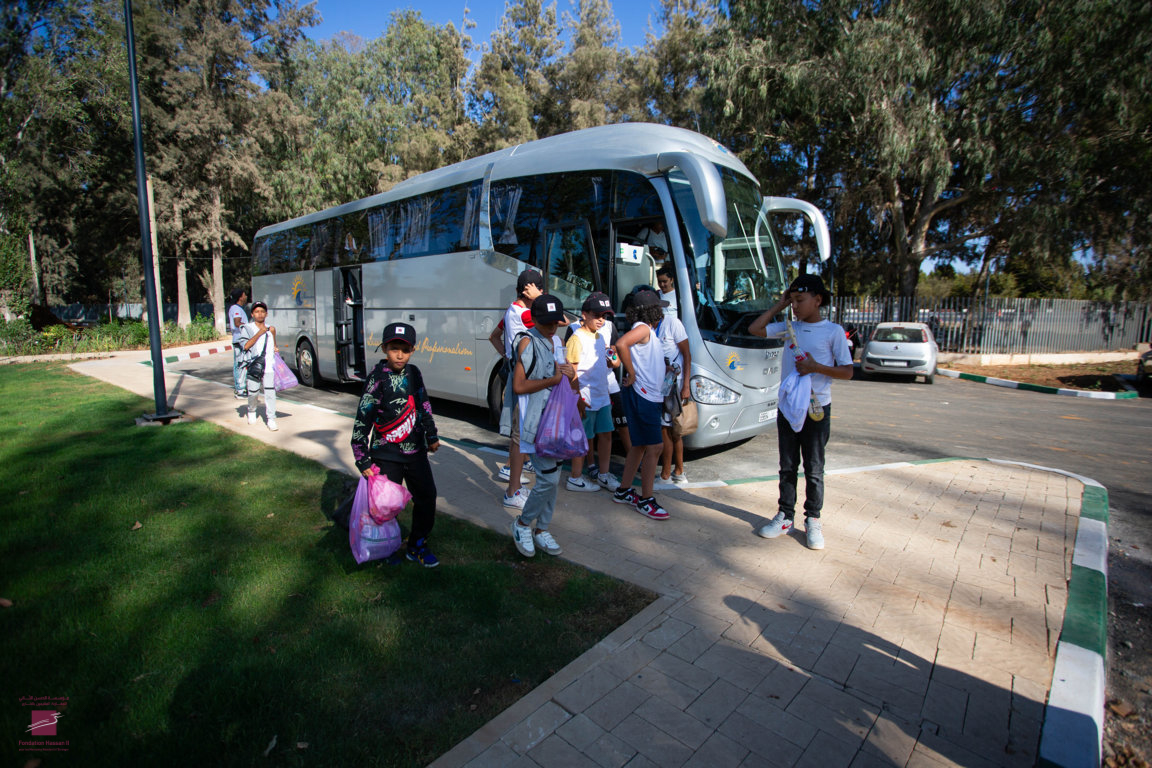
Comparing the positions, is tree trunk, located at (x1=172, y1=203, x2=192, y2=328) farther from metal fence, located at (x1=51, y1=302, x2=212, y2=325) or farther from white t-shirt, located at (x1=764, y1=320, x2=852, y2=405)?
white t-shirt, located at (x1=764, y1=320, x2=852, y2=405)

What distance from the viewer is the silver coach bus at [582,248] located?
6.21 m

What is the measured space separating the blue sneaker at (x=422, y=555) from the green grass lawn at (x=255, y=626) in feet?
0.28

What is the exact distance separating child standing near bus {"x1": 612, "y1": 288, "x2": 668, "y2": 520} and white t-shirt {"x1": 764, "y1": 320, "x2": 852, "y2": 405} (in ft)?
3.39

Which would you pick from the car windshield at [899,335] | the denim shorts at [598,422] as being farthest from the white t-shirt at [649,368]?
the car windshield at [899,335]

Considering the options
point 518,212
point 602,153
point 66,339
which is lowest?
point 66,339

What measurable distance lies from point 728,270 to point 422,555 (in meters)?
4.28

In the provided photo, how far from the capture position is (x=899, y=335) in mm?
16484

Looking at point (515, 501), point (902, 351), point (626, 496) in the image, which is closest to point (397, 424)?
point (515, 501)

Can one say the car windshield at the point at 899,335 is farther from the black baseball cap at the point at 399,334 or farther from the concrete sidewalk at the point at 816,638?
the black baseball cap at the point at 399,334

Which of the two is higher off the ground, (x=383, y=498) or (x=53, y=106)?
(x=53, y=106)

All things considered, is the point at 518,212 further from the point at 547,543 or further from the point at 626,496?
the point at 547,543

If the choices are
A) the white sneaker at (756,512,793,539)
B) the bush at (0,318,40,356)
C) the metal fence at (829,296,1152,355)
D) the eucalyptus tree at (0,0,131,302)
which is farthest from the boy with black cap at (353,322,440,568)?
the eucalyptus tree at (0,0,131,302)

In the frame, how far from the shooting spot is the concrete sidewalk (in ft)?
8.16

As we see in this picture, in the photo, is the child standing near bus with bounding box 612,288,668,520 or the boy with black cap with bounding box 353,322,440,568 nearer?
the boy with black cap with bounding box 353,322,440,568
